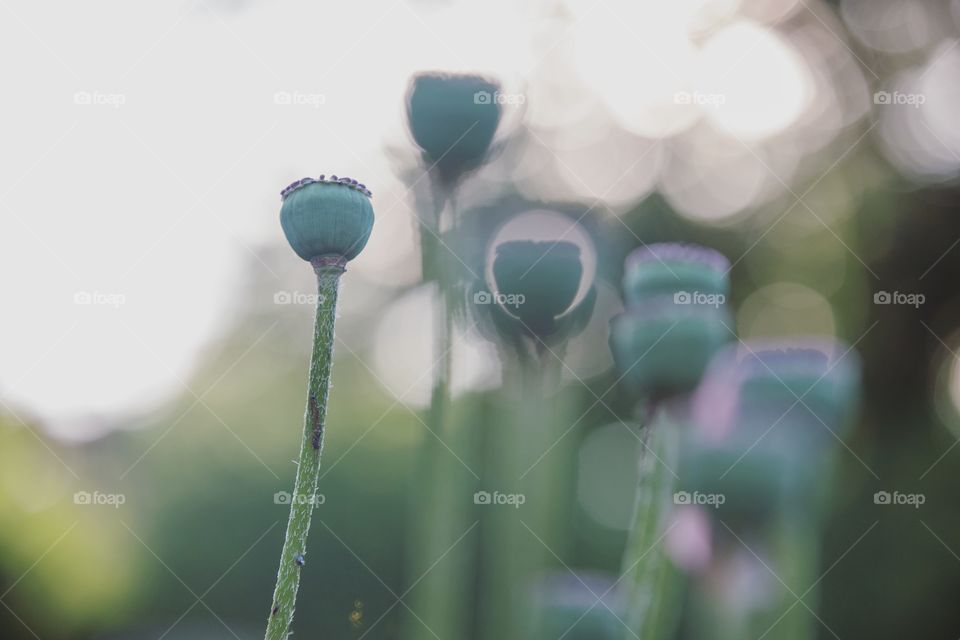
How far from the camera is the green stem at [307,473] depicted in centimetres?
31

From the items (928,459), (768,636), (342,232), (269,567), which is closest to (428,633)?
(768,636)

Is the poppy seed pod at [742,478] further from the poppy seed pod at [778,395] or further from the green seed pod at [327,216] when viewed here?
the green seed pod at [327,216]

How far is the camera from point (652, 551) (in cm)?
47

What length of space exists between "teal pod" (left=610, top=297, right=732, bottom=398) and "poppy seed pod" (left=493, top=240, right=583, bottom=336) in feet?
0.32

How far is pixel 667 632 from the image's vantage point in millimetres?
509

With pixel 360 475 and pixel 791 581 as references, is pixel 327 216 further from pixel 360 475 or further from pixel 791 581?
pixel 360 475

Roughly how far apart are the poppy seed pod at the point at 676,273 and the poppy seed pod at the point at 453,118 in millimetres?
168

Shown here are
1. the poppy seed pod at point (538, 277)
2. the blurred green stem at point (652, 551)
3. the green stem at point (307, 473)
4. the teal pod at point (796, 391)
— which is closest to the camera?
the green stem at point (307, 473)

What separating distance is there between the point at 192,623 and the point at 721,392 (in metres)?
0.68

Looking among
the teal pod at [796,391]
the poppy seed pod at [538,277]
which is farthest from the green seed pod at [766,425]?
the poppy seed pod at [538,277]

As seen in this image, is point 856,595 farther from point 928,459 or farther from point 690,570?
point 690,570

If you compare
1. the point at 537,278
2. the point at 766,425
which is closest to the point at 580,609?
the point at 766,425

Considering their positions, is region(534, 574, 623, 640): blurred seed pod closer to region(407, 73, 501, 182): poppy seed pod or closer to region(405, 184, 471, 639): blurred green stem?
region(405, 184, 471, 639): blurred green stem

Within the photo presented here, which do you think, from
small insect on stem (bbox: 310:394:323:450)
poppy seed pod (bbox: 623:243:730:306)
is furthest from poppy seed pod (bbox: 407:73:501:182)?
small insect on stem (bbox: 310:394:323:450)
